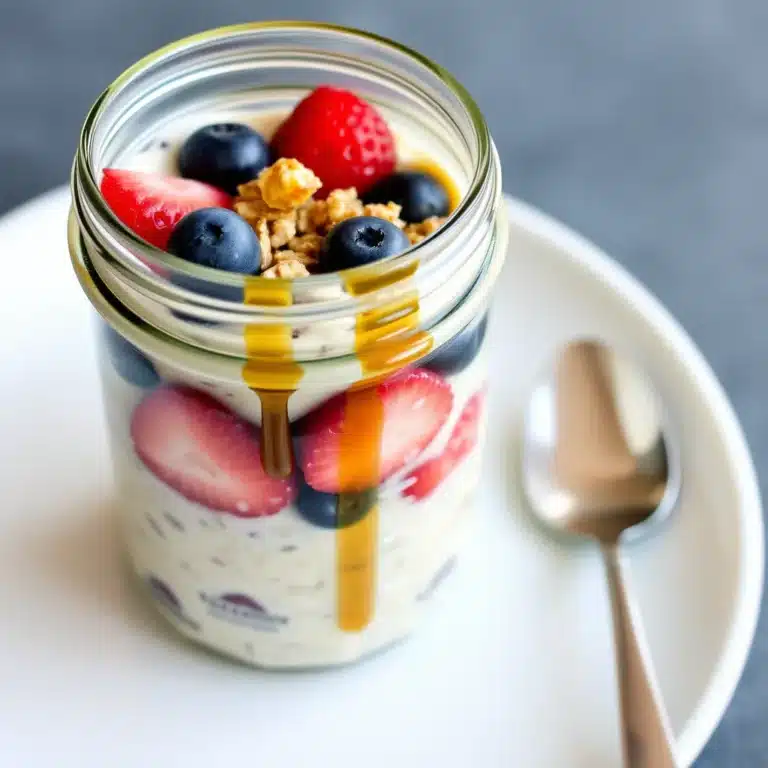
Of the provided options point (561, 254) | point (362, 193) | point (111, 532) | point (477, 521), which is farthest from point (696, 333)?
point (111, 532)

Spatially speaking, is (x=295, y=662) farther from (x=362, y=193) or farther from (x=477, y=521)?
(x=362, y=193)

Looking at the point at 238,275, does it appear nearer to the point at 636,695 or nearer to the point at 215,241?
the point at 215,241

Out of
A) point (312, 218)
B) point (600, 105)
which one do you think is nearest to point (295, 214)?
point (312, 218)

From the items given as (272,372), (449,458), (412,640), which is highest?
(272,372)

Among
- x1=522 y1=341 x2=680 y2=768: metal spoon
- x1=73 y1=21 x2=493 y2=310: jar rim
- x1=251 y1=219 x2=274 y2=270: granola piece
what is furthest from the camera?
x1=522 y1=341 x2=680 y2=768: metal spoon

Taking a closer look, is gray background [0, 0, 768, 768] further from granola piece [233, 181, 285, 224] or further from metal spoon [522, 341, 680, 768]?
granola piece [233, 181, 285, 224]

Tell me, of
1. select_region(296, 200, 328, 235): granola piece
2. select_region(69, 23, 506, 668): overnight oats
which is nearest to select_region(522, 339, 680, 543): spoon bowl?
select_region(69, 23, 506, 668): overnight oats
